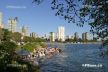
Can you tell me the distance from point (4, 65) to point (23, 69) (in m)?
2.01

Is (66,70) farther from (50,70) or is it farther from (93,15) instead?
(93,15)

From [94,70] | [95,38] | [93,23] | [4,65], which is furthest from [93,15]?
[94,70]

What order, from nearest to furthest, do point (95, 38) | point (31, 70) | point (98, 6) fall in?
point (98, 6) → point (95, 38) → point (31, 70)

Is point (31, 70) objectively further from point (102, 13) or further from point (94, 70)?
point (94, 70)

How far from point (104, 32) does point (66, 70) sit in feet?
137

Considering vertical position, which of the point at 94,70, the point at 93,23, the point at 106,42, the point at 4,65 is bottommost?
the point at 94,70

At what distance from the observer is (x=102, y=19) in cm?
1392

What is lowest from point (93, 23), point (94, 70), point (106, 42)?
point (94, 70)

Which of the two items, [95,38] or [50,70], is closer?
[95,38]

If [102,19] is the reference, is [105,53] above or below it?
below

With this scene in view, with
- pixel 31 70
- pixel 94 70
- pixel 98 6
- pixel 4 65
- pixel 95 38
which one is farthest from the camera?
pixel 94 70

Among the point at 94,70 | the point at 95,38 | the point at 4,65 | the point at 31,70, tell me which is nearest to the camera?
the point at 95,38

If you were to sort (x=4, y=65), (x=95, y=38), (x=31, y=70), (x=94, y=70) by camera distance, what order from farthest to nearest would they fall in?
(x=94, y=70)
(x=31, y=70)
(x=4, y=65)
(x=95, y=38)

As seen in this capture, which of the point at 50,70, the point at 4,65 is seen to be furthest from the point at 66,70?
the point at 4,65
